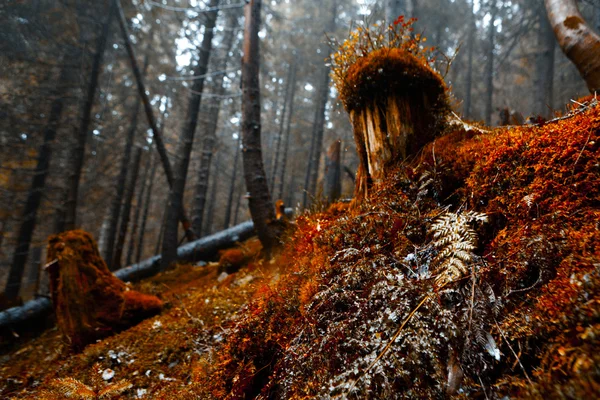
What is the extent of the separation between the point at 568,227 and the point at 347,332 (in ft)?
4.19

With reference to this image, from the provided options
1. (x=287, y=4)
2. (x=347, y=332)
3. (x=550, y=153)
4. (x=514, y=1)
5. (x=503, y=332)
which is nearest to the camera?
(x=503, y=332)

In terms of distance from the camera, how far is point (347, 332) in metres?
1.65

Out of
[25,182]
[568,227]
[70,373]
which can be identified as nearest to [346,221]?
[568,227]

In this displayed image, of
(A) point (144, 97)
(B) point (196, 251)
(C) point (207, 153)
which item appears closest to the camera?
(A) point (144, 97)

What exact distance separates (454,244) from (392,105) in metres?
1.76

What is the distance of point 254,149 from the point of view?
525cm

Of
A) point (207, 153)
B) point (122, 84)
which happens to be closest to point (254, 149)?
point (207, 153)

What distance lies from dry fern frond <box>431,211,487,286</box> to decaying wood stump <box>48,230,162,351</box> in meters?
4.35

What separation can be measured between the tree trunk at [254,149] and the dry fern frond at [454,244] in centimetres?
333

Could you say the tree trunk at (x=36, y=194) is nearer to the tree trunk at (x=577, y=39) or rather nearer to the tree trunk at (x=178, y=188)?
the tree trunk at (x=178, y=188)

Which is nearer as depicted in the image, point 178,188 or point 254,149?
point 254,149

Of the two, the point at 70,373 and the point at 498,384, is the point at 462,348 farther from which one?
the point at 70,373

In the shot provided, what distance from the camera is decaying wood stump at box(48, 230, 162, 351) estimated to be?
3.88 metres

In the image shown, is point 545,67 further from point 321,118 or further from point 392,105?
point 392,105
